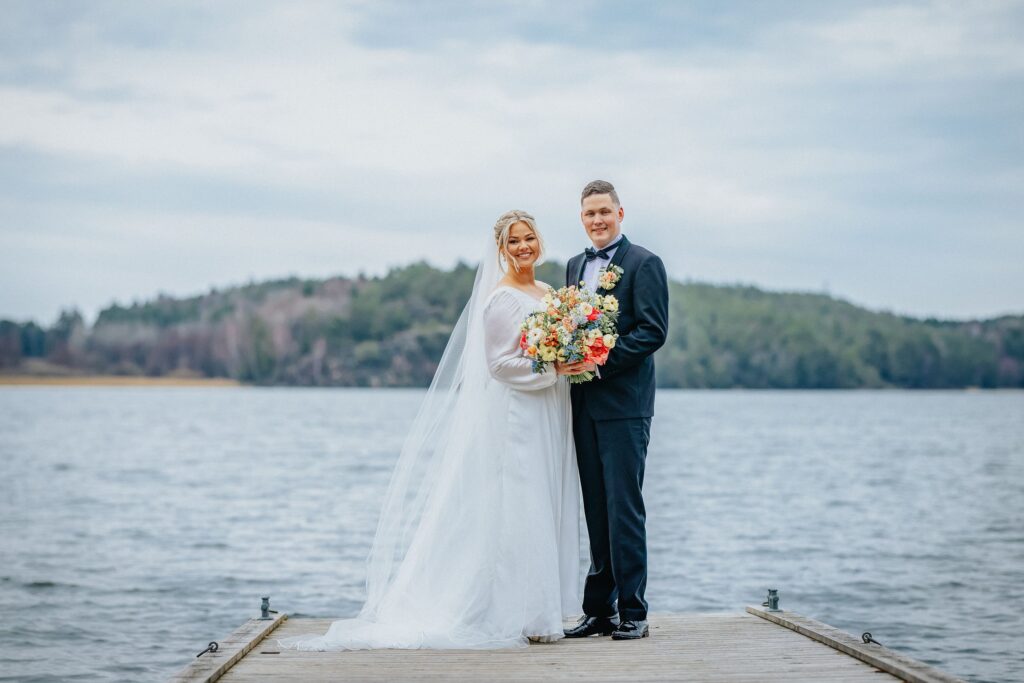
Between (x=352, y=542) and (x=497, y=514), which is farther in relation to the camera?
(x=352, y=542)

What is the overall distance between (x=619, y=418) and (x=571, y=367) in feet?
1.58

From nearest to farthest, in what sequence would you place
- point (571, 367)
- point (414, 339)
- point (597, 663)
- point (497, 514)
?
1. point (597, 663)
2. point (571, 367)
3. point (497, 514)
4. point (414, 339)

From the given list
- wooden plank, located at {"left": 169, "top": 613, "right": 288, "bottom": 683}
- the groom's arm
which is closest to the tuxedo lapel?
the groom's arm

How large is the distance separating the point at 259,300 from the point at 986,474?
394ft

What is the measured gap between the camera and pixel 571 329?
20.1 ft

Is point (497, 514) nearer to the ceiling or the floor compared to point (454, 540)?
nearer to the ceiling

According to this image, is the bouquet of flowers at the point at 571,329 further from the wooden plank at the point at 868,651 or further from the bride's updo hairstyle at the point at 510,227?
the wooden plank at the point at 868,651

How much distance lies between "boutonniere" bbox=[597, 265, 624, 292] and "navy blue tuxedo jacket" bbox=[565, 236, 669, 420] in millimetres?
51

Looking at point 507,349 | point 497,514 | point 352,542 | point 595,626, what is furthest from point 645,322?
point 352,542

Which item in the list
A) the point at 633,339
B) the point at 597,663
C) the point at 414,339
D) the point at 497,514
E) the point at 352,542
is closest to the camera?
the point at 597,663

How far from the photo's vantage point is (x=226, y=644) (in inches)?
253

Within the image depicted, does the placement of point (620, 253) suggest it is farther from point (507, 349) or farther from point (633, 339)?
point (507, 349)

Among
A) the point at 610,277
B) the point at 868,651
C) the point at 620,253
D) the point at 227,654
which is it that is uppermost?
the point at 620,253

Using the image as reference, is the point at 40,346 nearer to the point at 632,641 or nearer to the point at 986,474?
the point at 986,474
